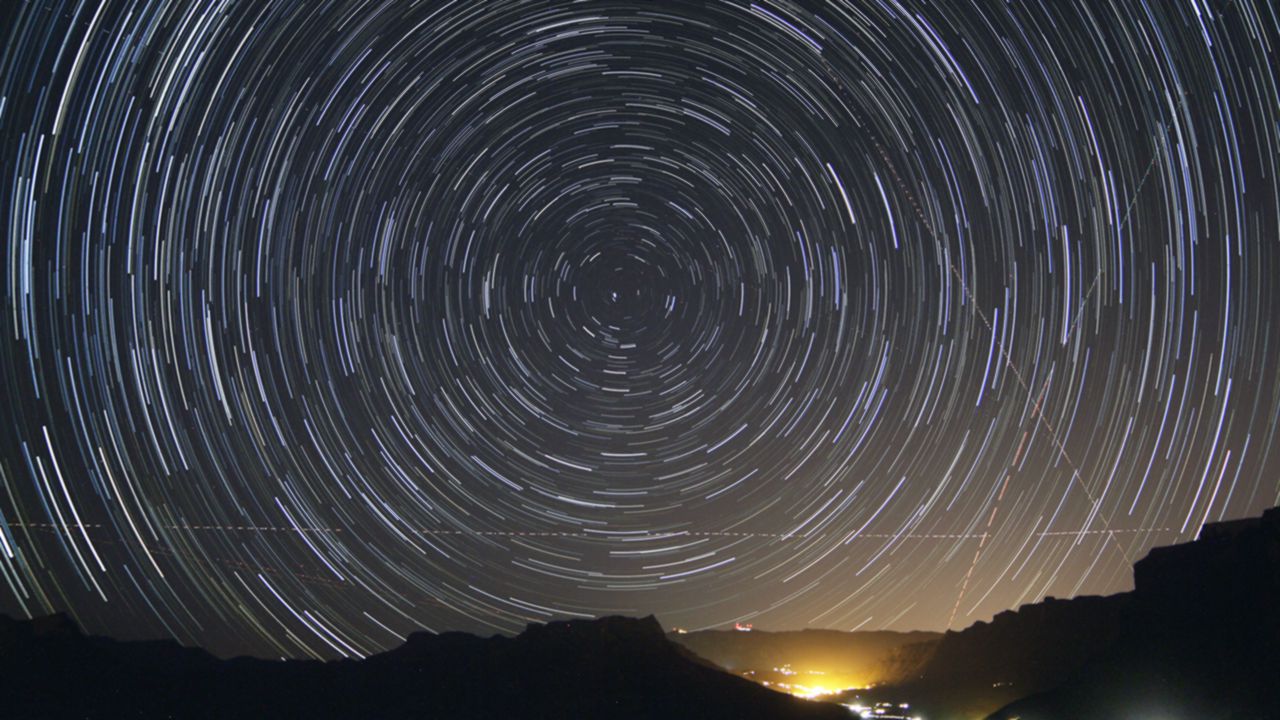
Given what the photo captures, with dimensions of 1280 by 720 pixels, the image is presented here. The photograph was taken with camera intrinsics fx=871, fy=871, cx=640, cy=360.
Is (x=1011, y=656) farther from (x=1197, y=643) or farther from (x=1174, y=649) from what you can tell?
(x=1197, y=643)

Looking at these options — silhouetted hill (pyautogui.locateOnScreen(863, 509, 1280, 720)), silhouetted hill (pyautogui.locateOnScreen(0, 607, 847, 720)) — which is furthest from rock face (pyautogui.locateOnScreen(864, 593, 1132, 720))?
silhouetted hill (pyautogui.locateOnScreen(0, 607, 847, 720))

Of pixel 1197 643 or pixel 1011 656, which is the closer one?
pixel 1197 643

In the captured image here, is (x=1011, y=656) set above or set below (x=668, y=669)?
below

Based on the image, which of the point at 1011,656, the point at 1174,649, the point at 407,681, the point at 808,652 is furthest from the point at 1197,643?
the point at 808,652

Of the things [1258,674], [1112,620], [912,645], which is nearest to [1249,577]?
[1258,674]

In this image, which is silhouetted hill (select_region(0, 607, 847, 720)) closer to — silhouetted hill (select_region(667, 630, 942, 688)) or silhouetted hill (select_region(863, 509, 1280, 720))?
silhouetted hill (select_region(863, 509, 1280, 720))

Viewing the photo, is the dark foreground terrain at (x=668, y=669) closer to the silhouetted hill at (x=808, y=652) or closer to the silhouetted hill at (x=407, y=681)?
the silhouetted hill at (x=407, y=681)

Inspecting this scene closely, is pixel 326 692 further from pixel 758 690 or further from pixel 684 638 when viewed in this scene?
pixel 684 638

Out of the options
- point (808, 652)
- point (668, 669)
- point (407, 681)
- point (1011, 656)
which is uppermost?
point (808, 652)
